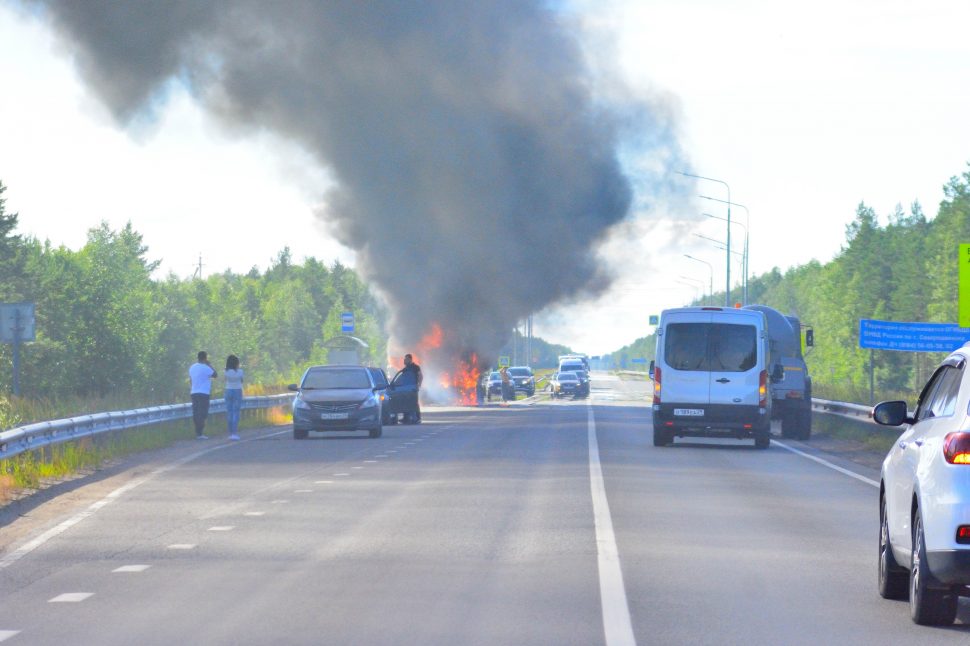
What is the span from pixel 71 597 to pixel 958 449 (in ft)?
17.4

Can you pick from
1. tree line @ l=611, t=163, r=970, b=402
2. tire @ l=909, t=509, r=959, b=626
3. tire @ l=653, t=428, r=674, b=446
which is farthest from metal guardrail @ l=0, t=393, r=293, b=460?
tree line @ l=611, t=163, r=970, b=402

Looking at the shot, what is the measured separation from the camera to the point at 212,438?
30906mm

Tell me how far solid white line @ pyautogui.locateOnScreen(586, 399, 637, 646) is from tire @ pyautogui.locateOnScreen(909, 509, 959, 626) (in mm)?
1588

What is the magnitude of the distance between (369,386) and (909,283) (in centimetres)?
11029

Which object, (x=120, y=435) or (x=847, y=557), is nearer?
(x=847, y=557)

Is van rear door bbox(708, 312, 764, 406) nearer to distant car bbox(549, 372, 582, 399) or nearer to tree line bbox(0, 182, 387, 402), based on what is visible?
tree line bbox(0, 182, 387, 402)

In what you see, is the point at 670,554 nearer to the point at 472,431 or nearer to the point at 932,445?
the point at 932,445

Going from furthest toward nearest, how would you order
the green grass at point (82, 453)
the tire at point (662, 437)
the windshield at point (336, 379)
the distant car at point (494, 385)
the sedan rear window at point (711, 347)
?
the distant car at point (494, 385)
the windshield at point (336, 379)
the tire at point (662, 437)
the sedan rear window at point (711, 347)
the green grass at point (82, 453)

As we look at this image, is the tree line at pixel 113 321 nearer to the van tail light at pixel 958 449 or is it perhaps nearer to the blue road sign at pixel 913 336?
the blue road sign at pixel 913 336

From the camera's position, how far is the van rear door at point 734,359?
26.8m

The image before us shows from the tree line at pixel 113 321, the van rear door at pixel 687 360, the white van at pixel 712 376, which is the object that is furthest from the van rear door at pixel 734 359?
the tree line at pixel 113 321

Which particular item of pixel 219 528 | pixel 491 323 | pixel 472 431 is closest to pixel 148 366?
pixel 491 323

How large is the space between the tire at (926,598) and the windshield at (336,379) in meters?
23.4

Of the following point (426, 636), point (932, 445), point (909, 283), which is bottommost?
point (426, 636)
